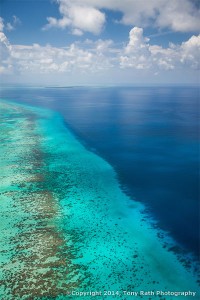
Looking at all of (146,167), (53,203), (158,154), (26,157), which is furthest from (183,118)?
(53,203)

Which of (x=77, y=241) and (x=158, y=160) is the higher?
(x=158, y=160)

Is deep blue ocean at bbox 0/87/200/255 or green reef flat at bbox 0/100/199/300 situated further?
deep blue ocean at bbox 0/87/200/255

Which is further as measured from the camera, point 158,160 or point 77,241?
point 158,160

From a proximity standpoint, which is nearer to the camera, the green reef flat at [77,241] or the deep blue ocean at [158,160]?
the green reef flat at [77,241]

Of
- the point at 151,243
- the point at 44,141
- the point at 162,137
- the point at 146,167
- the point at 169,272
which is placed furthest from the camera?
the point at 162,137

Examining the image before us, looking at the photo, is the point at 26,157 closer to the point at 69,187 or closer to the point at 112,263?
the point at 69,187

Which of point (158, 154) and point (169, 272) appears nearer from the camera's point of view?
point (169, 272)

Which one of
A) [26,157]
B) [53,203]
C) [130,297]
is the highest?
[26,157]

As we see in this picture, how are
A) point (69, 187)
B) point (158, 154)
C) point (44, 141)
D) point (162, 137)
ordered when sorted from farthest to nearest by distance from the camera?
point (162, 137), point (44, 141), point (158, 154), point (69, 187)
